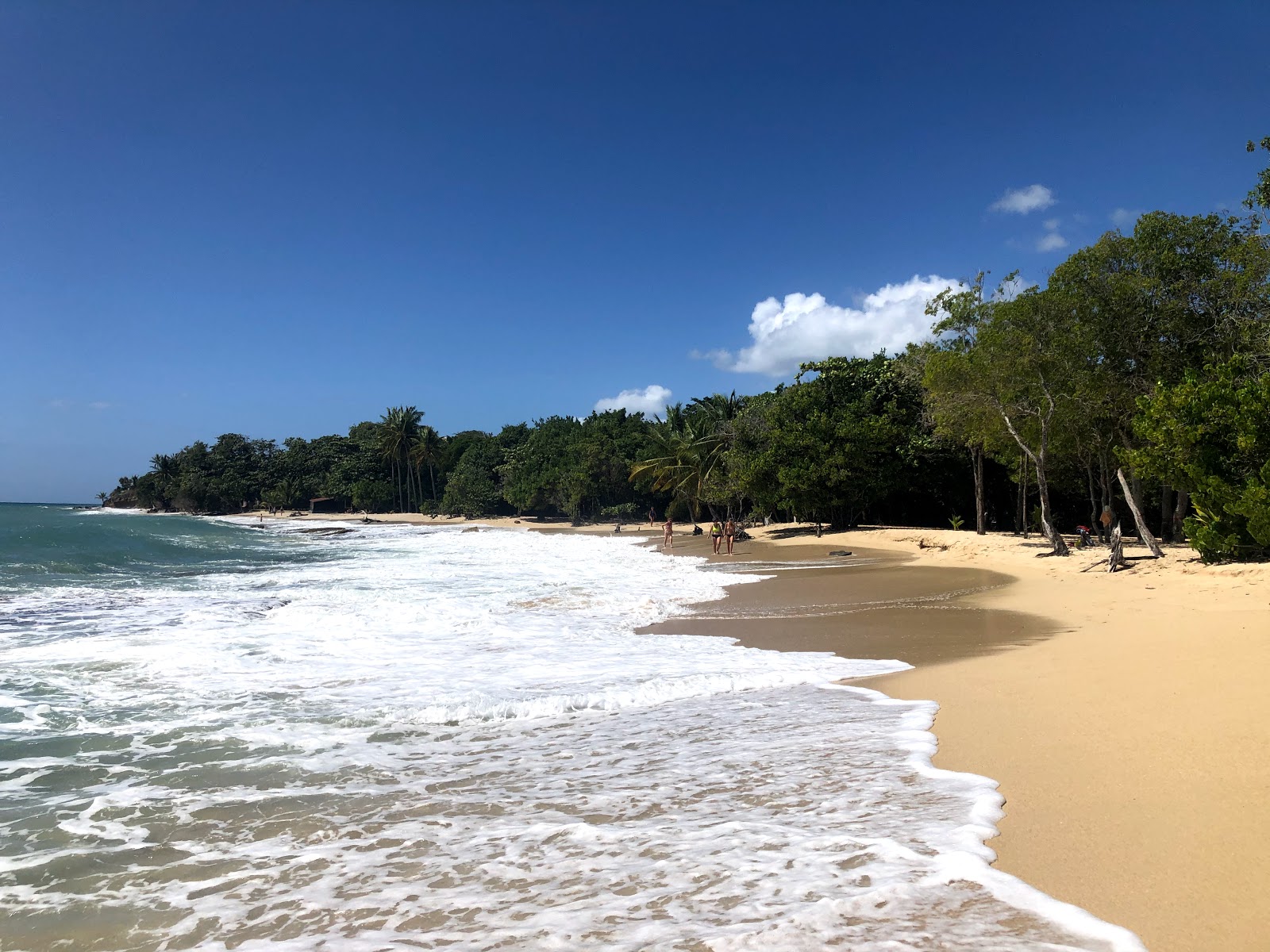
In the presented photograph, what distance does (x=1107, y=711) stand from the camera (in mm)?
5461

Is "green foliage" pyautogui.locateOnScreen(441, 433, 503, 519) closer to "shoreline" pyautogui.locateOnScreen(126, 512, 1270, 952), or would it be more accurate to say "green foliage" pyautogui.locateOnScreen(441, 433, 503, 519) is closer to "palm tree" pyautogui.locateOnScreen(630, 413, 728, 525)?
"palm tree" pyautogui.locateOnScreen(630, 413, 728, 525)

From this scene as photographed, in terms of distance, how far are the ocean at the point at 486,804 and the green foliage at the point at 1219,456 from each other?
1029 cm

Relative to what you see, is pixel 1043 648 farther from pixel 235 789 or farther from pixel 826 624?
pixel 235 789

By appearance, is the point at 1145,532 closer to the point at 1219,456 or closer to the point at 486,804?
the point at 1219,456

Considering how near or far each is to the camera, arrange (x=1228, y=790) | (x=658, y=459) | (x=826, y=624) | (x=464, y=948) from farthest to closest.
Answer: (x=658, y=459) → (x=826, y=624) → (x=1228, y=790) → (x=464, y=948)

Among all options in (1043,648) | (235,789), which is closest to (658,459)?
(1043,648)

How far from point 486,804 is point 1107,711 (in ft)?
15.4

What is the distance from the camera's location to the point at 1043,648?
323 inches

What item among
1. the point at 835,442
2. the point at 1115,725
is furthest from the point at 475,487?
the point at 1115,725

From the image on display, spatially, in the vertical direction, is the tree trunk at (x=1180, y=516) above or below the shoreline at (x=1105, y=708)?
above

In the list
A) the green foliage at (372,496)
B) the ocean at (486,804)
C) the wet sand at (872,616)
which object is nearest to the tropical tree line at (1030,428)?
the wet sand at (872,616)

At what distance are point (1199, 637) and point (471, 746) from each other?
311 inches

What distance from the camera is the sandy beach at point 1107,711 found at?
9.97 ft

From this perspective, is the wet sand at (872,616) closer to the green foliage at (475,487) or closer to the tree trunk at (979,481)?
the tree trunk at (979,481)
